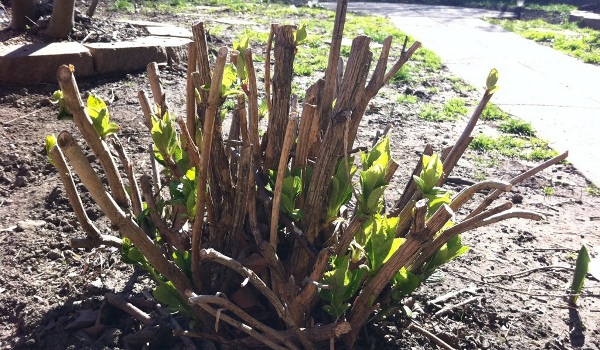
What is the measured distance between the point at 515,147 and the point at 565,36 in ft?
20.5

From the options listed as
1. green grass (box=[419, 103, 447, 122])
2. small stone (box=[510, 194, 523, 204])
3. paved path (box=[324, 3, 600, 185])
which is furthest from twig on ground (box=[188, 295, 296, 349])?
green grass (box=[419, 103, 447, 122])

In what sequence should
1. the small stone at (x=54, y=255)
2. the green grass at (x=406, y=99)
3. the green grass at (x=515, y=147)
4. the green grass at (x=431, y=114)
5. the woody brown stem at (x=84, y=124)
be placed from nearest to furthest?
1. the woody brown stem at (x=84, y=124)
2. the small stone at (x=54, y=255)
3. the green grass at (x=515, y=147)
4. the green grass at (x=431, y=114)
5. the green grass at (x=406, y=99)

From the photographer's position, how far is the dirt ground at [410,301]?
6.93ft

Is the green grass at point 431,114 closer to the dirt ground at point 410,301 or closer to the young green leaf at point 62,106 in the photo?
the dirt ground at point 410,301

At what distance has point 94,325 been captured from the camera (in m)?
2.10

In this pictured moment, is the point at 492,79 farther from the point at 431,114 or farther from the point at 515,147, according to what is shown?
the point at 431,114

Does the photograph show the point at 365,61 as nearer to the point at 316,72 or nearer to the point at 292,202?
the point at 292,202

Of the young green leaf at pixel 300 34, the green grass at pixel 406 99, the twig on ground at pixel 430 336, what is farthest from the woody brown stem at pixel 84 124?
the green grass at pixel 406 99

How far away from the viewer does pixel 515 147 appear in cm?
445

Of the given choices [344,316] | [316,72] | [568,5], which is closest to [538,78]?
[316,72]

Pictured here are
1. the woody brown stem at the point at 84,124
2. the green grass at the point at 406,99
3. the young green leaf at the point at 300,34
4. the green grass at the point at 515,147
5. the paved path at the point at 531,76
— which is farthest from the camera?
the green grass at the point at 406,99

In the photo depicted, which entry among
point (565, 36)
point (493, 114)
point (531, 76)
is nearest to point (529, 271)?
point (493, 114)

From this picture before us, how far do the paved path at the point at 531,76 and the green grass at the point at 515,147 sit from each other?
0.52 feet

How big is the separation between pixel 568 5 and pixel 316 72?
11851 mm
